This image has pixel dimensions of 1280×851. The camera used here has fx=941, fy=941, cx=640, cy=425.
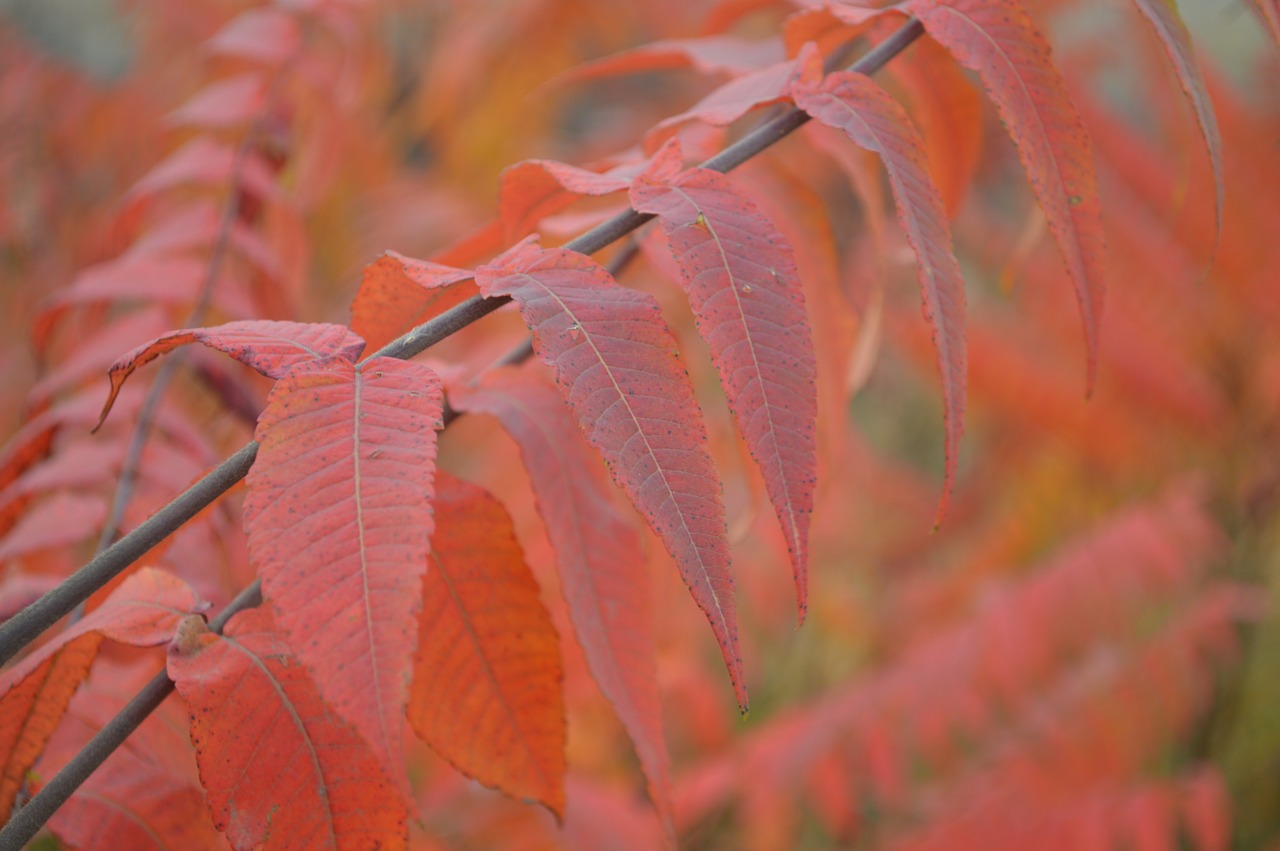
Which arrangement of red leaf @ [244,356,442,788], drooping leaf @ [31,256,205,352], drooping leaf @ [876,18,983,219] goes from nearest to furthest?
red leaf @ [244,356,442,788], drooping leaf @ [876,18,983,219], drooping leaf @ [31,256,205,352]

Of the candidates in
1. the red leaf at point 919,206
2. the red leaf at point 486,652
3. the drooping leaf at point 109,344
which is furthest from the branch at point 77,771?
the drooping leaf at point 109,344

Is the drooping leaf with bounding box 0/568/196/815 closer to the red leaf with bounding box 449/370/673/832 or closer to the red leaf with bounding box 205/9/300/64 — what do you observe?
the red leaf with bounding box 449/370/673/832

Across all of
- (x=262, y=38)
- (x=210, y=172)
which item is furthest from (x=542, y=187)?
(x=262, y=38)

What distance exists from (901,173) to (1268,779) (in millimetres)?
2063

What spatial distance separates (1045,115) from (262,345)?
0.36 metres

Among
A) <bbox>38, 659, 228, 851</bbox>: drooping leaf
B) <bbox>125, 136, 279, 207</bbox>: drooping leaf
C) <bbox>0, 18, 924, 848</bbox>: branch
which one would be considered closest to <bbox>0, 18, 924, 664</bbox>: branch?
<bbox>0, 18, 924, 848</bbox>: branch

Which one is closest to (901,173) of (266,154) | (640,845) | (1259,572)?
(266,154)

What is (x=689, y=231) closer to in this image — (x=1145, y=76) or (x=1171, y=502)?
(x=1171, y=502)

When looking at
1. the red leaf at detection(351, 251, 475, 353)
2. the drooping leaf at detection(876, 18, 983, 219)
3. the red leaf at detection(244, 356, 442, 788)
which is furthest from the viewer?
the drooping leaf at detection(876, 18, 983, 219)

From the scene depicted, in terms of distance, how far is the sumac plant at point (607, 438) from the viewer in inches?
13.8

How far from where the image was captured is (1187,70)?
1.42ft

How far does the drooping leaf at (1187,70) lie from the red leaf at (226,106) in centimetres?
82

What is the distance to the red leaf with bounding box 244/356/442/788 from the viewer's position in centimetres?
29

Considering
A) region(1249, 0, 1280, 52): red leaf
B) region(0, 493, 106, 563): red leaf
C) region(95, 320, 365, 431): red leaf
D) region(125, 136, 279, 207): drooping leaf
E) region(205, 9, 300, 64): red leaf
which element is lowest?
region(1249, 0, 1280, 52): red leaf
